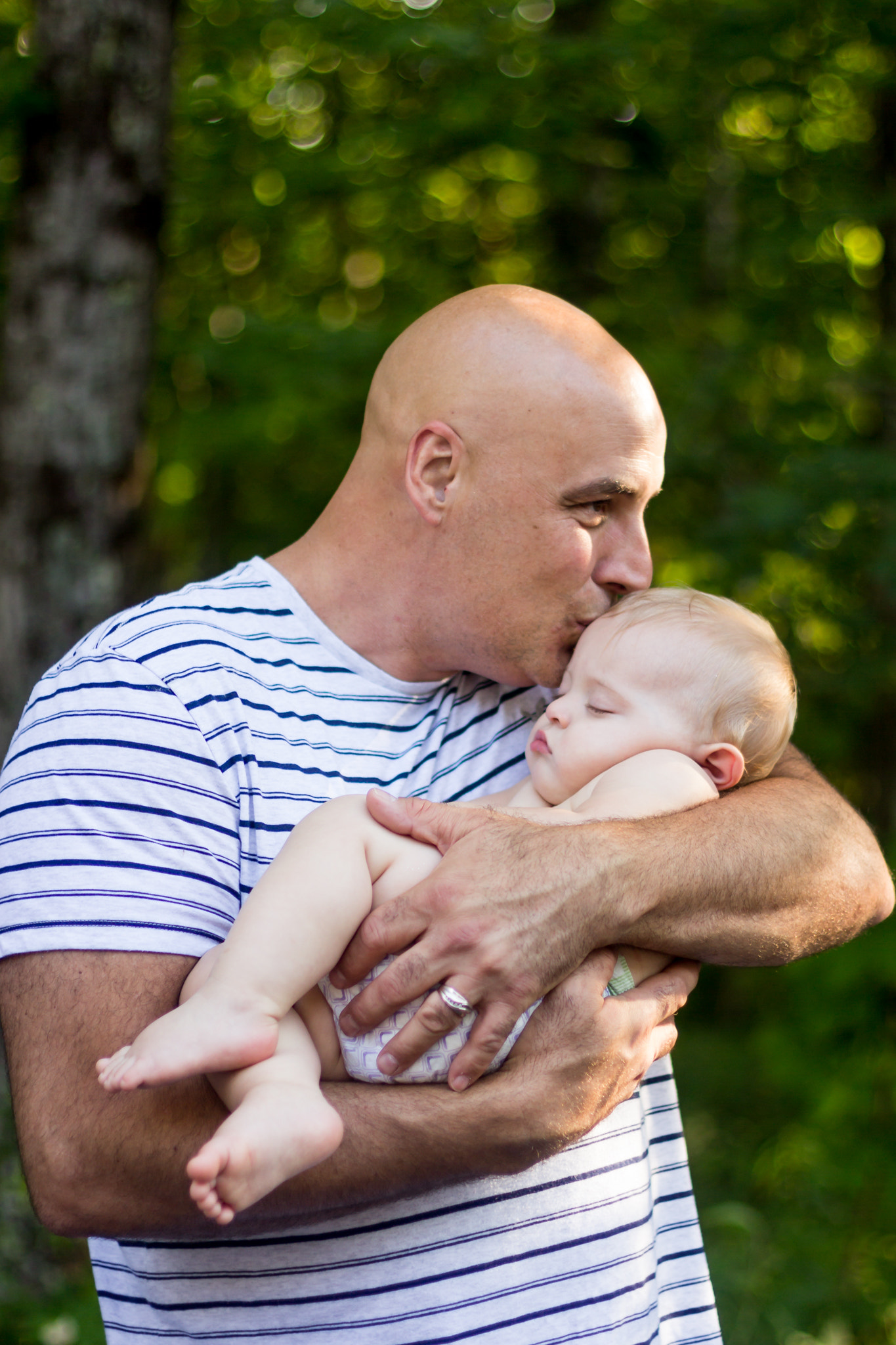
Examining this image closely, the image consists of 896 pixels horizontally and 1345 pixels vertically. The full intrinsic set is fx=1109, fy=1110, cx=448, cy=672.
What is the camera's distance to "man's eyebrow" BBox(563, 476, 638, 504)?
1.98m

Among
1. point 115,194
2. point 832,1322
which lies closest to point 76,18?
point 115,194

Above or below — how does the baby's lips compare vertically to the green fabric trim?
above

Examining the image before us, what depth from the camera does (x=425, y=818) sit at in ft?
5.39

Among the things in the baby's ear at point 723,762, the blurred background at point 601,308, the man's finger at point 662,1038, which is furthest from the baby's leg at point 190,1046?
the blurred background at point 601,308

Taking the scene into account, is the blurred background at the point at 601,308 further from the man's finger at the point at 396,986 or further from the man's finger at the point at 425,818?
the man's finger at the point at 396,986

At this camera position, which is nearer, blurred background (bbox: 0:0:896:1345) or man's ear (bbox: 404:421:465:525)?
man's ear (bbox: 404:421:465:525)

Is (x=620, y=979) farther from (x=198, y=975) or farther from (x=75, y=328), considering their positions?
(x=75, y=328)

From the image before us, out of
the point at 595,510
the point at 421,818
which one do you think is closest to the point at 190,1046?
the point at 421,818

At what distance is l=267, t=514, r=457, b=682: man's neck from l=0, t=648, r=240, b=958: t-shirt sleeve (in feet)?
1.48

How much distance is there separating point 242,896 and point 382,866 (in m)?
0.22

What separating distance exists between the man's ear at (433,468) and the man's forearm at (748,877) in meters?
0.67

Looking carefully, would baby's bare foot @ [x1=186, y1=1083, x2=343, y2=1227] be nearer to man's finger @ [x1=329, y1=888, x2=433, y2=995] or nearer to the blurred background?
man's finger @ [x1=329, y1=888, x2=433, y2=995]

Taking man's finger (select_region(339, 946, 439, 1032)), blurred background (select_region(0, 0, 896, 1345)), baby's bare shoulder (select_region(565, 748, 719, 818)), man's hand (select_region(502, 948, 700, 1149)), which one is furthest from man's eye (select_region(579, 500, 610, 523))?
blurred background (select_region(0, 0, 896, 1345))

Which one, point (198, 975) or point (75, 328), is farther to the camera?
point (75, 328)
